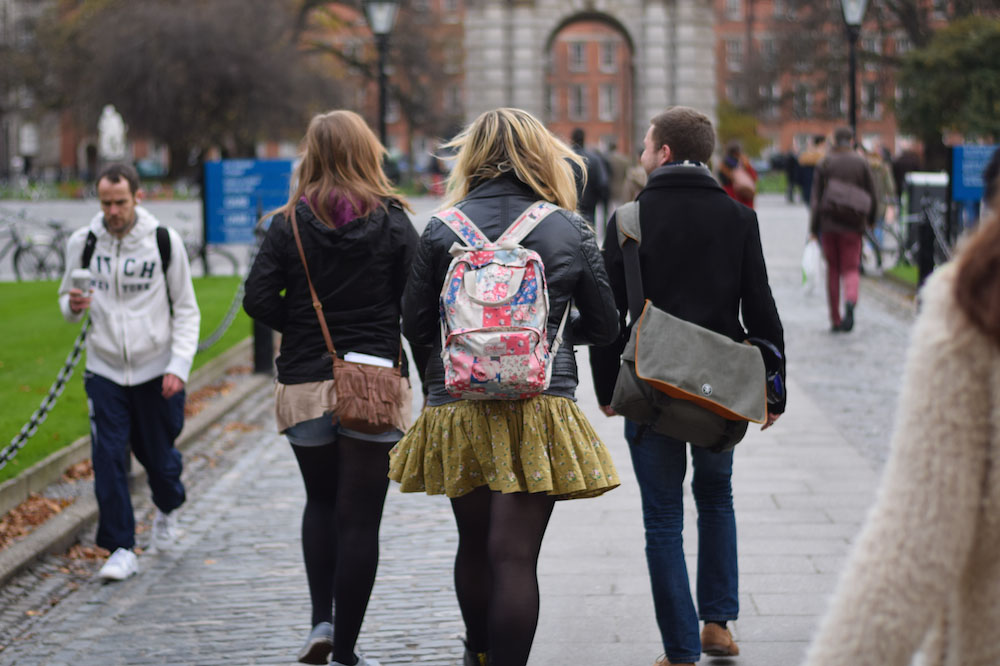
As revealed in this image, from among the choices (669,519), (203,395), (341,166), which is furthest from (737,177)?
(669,519)

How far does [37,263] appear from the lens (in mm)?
20859

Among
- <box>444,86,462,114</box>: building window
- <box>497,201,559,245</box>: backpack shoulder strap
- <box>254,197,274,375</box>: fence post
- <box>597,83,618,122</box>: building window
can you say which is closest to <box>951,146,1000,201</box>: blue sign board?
<box>254,197,274,375</box>: fence post

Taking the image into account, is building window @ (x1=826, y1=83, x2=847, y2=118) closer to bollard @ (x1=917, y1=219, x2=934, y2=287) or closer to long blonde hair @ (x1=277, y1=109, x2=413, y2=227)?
bollard @ (x1=917, y1=219, x2=934, y2=287)

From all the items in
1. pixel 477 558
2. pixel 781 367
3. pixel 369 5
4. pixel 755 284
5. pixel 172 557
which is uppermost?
pixel 369 5

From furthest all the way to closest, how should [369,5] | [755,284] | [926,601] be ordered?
[369,5] → [755,284] → [926,601]

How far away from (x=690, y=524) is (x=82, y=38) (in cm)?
5220

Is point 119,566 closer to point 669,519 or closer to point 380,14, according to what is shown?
point 669,519

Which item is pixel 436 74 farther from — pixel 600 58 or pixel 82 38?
pixel 600 58

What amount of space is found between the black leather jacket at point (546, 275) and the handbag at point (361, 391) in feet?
1.65

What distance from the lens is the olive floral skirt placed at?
3.92 m

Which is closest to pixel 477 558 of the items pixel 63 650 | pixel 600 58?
pixel 63 650

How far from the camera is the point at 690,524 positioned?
22.5 feet

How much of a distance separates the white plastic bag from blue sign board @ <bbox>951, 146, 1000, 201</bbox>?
172 centimetres

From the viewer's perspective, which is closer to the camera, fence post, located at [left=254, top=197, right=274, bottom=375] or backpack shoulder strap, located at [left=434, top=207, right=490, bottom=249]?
backpack shoulder strap, located at [left=434, top=207, right=490, bottom=249]
